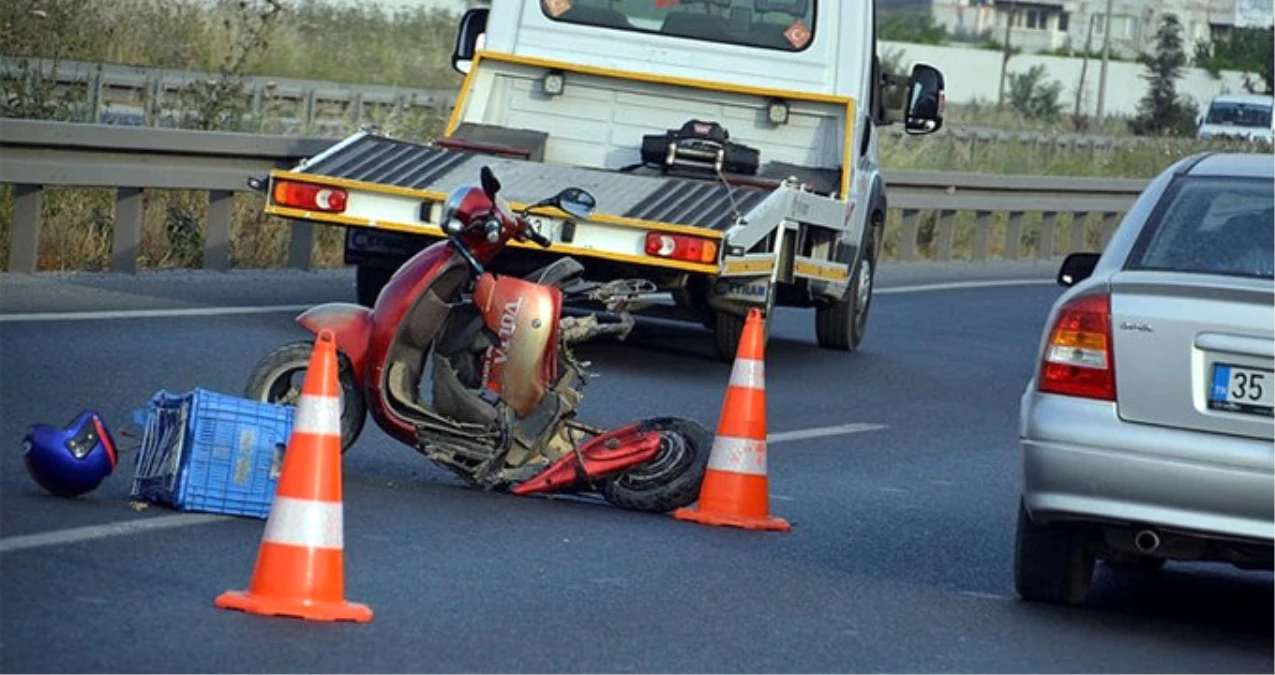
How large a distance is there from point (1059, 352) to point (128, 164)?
9070 mm

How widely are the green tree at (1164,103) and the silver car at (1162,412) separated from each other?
170 ft

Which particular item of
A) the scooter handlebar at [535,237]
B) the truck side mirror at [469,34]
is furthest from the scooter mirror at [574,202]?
the truck side mirror at [469,34]

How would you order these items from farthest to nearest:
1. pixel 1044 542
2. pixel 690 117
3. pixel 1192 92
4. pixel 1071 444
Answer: pixel 1192 92
pixel 690 117
pixel 1044 542
pixel 1071 444

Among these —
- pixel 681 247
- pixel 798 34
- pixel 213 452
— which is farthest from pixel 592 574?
pixel 798 34

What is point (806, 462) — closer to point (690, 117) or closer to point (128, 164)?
point (690, 117)

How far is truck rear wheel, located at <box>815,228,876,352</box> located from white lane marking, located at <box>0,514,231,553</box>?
27.6 ft

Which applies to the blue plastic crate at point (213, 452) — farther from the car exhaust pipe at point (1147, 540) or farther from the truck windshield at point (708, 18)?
the truck windshield at point (708, 18)

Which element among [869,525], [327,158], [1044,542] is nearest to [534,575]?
[1044,542]

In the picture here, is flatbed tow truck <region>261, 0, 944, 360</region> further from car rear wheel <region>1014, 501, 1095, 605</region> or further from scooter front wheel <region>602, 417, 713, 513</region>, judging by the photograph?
car rear wheel <region>1014, 501, 1095, 605</region>

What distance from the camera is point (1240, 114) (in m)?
60.4

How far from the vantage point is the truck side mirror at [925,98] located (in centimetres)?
1720

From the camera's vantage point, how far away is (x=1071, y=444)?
805cm

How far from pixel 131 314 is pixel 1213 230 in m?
7.14

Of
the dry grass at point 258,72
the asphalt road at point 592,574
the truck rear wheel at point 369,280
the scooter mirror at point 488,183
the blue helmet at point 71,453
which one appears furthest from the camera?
the dry grass at point 258,72
